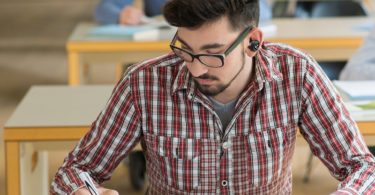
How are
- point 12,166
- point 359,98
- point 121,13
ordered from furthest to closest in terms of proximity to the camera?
point 121,13 → point 359,98 → point 12,166

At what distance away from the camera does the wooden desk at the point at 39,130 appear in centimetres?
220

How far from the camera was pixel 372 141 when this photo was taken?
2311 mm

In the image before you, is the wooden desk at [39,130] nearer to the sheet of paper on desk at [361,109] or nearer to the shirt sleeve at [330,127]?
the sheet of paper on desk at [361,109]

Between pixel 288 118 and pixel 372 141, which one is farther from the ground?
pixel 288 118

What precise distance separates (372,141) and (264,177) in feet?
2.08

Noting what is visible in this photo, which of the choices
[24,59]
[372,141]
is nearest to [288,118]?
[372,141]

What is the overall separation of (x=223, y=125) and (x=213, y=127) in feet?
0.09

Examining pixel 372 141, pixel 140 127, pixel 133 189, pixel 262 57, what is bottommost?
pixel 133 189

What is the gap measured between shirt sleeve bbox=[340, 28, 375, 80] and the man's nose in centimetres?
135

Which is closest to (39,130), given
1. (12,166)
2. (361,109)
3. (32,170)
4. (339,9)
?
(12,166)

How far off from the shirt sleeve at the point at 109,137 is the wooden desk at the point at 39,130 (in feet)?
1.45

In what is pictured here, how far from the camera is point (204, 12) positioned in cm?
158

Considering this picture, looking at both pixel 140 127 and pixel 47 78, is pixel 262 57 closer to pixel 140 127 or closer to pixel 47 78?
pixel 140 127

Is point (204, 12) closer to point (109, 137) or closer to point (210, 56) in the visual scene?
point (210, 56)
